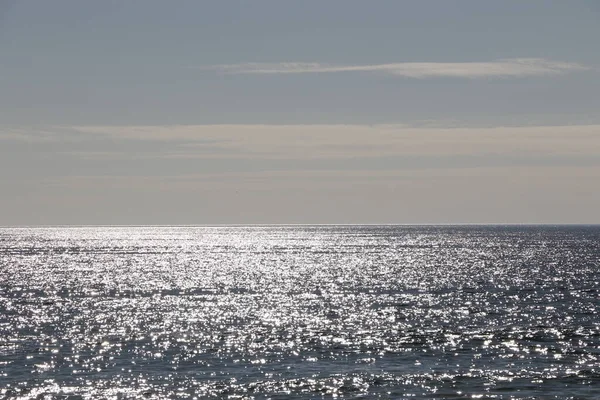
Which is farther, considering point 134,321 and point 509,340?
point 134,321

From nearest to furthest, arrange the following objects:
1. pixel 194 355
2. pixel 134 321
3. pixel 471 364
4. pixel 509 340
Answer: pixel 471 364 → pixel 194 355 → pixel 509 340 → pixel 134 321

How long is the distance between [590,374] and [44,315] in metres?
47.4

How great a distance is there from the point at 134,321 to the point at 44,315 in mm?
10222

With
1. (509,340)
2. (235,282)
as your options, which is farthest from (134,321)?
(235,282)

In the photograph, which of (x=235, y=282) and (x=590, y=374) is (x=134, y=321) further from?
(x=235, y=282)

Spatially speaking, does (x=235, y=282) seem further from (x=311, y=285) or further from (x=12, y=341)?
(x=12, y=341)

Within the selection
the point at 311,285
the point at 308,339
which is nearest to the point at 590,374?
the point at 308,339

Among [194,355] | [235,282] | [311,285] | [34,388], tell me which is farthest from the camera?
[235,282]

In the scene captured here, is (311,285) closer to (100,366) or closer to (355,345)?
(355,345)

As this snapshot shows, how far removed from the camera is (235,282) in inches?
4316

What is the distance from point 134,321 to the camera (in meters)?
64.8

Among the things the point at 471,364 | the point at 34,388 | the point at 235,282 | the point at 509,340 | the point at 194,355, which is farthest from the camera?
the point at 235,282

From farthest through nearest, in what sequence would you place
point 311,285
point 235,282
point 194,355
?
1. point 235,282
2. point 311,285
3. point 194,355

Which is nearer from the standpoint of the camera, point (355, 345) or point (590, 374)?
point (590, 374)
